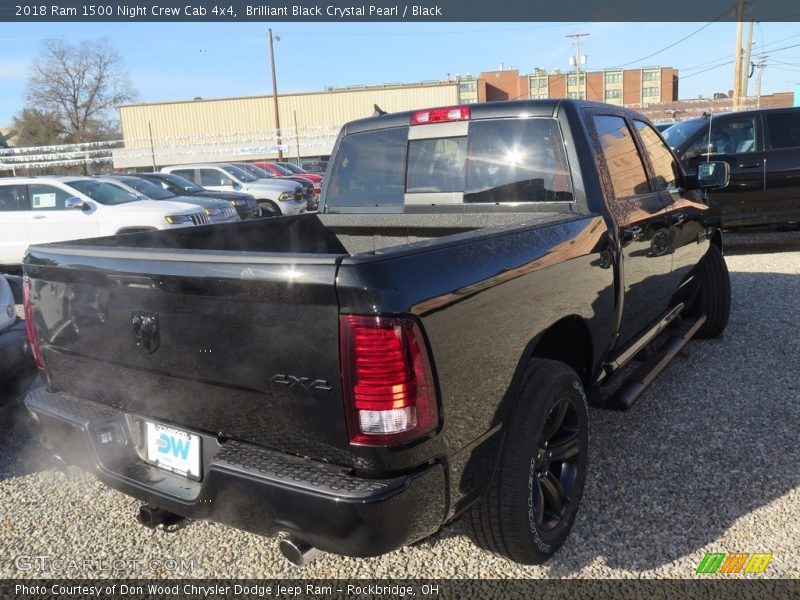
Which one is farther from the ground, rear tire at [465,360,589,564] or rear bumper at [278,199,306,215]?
rear bumper at [278,199,306,215]

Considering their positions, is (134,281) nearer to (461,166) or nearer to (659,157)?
(461,166)

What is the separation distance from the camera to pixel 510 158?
3.26m

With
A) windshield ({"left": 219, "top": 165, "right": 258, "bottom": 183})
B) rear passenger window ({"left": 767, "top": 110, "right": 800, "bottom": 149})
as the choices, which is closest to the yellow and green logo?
rear passenger window ({"left": 767, "top": 110, "right": 800, "bottom": 149})

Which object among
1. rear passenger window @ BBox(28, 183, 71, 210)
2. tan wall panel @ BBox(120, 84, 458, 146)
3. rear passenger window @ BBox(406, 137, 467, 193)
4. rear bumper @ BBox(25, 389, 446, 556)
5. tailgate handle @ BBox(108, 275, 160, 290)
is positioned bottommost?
rear bumper @ BBox(25, 389, 446, 556)

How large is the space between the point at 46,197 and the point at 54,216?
0.40m

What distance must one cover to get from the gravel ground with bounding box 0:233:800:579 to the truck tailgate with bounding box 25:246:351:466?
0.73 m

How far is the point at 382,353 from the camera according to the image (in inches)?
68.8

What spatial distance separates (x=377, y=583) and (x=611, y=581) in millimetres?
937

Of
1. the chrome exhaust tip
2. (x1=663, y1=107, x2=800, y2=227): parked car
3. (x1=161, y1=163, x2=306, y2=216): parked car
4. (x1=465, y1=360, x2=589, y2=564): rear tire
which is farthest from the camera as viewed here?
(x1=161, y1=163, x2=306, y2=216): parked car

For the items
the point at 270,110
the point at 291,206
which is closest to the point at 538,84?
the point at 270,110

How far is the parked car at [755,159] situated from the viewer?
837 cm

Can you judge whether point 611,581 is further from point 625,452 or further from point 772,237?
point 772,237

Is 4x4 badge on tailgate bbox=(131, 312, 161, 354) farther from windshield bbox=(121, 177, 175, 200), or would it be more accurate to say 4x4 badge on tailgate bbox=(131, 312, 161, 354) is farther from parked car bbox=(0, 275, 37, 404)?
windshield bbox=(121, 177, 175, 200)

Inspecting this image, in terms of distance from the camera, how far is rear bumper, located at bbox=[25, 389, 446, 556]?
1762 millimetres
